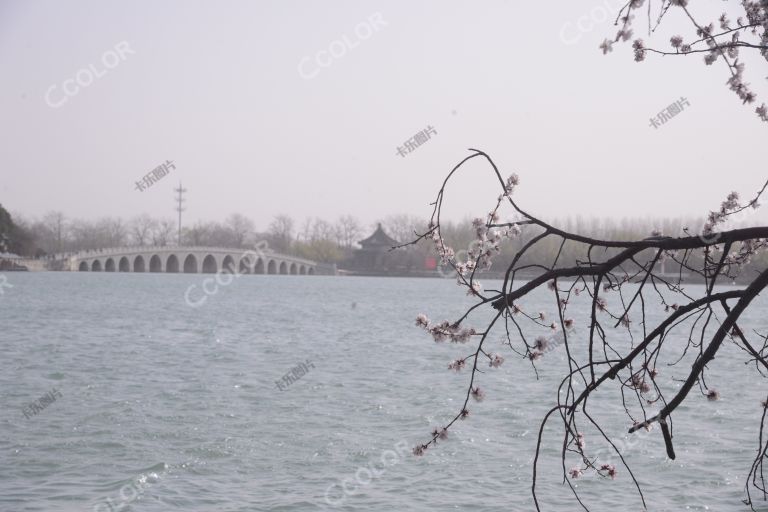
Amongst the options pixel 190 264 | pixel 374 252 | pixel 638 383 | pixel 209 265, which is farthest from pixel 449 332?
pixel 190 264

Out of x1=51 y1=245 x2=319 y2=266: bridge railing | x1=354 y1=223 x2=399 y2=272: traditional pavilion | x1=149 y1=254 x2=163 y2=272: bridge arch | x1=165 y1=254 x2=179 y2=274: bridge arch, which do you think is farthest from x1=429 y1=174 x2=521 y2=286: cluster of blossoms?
x1=149 y1=254 x2=163 y2=272: bridge arch

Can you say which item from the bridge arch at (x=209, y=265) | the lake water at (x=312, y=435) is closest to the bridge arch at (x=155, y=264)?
the bridge arch at (x=209, y=265)

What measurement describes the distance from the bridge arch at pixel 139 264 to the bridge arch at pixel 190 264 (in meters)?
4.83

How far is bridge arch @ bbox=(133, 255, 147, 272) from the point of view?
101m

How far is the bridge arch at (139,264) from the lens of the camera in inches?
3981

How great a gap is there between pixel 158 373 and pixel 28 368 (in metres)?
2.80

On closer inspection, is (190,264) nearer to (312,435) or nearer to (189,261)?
(189,261)

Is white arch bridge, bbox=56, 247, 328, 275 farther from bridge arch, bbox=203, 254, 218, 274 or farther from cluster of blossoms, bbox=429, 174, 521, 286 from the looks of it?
cluster of blossoms, bbox=429, 174, 521, 286

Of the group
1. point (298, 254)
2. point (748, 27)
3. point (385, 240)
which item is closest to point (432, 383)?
point (748, 27)

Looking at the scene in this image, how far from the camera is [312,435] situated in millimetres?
11289

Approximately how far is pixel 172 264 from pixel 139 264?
151 inches

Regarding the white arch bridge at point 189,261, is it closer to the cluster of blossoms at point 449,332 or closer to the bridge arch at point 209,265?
the bridge arch at point 209,265

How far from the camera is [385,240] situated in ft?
316

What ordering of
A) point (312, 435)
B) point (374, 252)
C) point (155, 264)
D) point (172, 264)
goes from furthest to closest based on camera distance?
point (172, 264)
point (155, 264)
point (374, 252)
point (312, 435)
